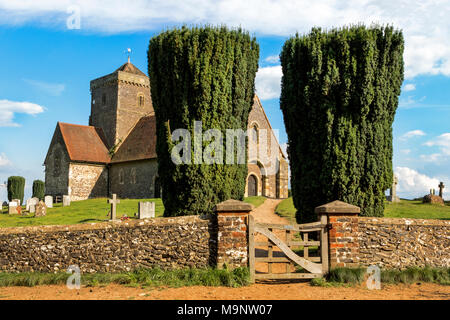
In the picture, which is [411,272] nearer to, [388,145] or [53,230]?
[388,145]

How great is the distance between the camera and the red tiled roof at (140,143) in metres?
31.8

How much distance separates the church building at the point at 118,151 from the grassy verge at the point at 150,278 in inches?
823

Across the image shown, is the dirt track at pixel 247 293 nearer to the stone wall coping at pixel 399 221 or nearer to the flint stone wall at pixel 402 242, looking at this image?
the flint stone wall at pixel 402 242

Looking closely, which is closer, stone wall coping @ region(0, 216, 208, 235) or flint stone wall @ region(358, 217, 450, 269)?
stone wall coping @ region(0, 216, 208, 235)

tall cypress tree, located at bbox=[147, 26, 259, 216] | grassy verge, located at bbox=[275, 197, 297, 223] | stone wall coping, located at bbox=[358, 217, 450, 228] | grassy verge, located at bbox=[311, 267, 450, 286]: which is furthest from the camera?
grassy verge, located at bbox=[275, 197, 297, 223]

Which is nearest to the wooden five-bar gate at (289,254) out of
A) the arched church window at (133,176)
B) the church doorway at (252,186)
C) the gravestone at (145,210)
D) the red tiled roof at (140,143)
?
the gravestone at (145,210)

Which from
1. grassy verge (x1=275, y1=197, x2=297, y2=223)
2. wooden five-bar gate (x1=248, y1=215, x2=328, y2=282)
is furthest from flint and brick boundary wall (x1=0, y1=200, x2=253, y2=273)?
grassy verge (x1=275, y1=197, x2=297, y2=223)

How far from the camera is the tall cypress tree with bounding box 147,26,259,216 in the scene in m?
13.3

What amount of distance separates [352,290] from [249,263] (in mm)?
2185

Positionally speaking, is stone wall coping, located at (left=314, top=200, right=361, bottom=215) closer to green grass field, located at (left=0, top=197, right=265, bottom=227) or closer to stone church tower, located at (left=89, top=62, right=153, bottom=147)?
green grass field, located at (left=0, top=197, right=265, bottom=227)

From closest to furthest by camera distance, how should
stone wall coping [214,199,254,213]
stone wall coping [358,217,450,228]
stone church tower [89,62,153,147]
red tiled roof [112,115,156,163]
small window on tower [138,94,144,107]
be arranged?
stone wall coping [214,199,254,213] < stone wall coping [358,217,450,228] < red tiled roof [112,115,156,163] < stone church tower [89,62,153,147] < small window on tower [138,94,144,107]

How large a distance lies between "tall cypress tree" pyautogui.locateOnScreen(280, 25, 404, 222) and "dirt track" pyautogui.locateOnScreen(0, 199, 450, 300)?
176 inches

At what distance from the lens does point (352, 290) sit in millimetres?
8133

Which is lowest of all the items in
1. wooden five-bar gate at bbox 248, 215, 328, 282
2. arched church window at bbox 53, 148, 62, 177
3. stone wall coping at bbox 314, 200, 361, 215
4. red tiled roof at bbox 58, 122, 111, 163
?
Answer: wooden five-bar gate at bbox 248, 215, 328, 282
